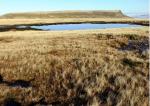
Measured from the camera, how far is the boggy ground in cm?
1555

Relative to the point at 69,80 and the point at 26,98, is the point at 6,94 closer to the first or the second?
the point at 26,98

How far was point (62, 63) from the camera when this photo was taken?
21.0m

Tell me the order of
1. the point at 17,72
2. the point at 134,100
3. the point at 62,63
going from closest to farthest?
the point at 134,100, the point at 17,72, the point at 62,63

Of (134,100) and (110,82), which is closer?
(134,100)

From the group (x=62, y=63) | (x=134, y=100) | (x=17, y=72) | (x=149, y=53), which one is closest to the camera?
(x=134, y=100)

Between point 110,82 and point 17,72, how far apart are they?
5226 millimetres

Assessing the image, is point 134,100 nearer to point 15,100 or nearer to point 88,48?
point 15,100

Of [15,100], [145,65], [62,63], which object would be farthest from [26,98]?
[145,65]

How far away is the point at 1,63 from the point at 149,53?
35.3 ft

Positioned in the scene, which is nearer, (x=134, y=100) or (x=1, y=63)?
(x=134, y=100)

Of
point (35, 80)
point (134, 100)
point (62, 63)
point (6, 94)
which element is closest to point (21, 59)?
point (62, 63)

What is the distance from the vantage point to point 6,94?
1595 centimetres

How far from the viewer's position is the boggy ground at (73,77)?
15.6m

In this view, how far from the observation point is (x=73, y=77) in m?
18.4
